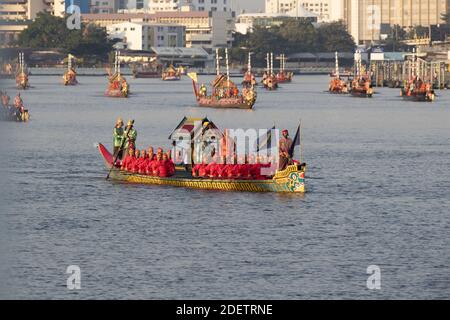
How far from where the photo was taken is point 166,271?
4672 cm

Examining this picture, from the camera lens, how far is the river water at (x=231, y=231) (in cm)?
4434

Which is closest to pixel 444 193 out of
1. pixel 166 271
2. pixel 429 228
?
pixel 429 228

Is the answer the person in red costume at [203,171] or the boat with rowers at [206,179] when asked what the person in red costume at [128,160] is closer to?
the boat with rowers at [206,179]

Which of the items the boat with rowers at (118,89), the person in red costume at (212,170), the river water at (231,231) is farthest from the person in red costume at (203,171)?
the boat with rowers at (118,89)

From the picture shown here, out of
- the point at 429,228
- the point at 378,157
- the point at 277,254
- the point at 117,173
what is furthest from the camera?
the point at 378,157

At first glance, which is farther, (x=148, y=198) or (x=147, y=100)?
(x=147, y=100)

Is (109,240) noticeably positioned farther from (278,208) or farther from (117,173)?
(117,173)

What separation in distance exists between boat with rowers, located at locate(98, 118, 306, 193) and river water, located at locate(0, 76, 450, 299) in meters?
0.64

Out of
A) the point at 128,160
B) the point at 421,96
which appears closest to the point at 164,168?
the point at 128,160

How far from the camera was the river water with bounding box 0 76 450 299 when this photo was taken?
44.3 m

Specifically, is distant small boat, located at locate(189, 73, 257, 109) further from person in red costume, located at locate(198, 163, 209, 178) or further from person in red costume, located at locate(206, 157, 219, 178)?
person in red costume, located at locate(206, 157, 219, 178)

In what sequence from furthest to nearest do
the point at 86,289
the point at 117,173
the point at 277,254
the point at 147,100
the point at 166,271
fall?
the point at 147,100 < the point at 117,173 < the point at 277,254 < the point at 166,271 < the point at 86,289

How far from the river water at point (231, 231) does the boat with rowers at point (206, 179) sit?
644 millimetres

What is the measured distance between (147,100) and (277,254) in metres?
135
